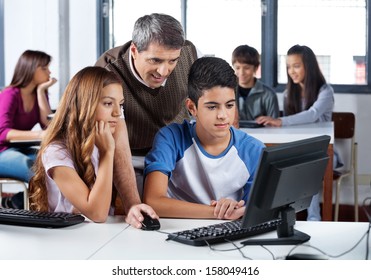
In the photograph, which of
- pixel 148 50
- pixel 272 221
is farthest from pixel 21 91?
pixel 272 221

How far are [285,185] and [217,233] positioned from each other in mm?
207

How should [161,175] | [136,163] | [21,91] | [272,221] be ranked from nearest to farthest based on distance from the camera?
[272,221], [161,175], [136,163], [21,91]

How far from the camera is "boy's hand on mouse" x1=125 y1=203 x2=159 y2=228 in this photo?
193 centimetres

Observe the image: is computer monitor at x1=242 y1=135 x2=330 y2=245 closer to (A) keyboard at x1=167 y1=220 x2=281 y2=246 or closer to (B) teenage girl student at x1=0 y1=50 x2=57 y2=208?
(A) keyboard at x1=167 y1=220 x2=281 y2=246

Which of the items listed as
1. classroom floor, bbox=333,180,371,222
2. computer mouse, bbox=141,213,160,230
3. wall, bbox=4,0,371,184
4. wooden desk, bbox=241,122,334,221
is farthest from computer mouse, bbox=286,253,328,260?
wall, bbox=4,0,371,184

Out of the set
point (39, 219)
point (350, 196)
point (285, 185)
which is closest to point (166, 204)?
point (39, 219)

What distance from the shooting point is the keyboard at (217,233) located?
173 centimetres

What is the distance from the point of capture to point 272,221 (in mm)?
1928

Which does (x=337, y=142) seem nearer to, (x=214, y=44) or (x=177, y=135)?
(x=214, y=44)

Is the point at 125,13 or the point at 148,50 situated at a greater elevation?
the point at 125,13

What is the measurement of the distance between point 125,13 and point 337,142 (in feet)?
6.91

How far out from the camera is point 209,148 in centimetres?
236

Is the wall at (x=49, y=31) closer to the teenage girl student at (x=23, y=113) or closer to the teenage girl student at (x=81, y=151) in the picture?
the teenage girl student at (x=23, y=113)

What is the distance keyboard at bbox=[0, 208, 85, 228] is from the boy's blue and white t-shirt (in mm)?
446
